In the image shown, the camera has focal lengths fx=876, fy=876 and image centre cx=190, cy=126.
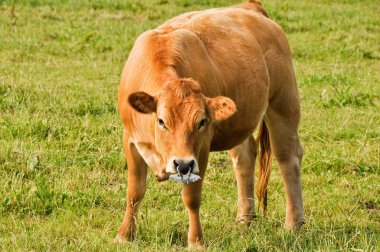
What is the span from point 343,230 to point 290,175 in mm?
1153

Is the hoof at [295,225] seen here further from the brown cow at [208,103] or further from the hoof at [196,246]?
the hoof at [196,246]

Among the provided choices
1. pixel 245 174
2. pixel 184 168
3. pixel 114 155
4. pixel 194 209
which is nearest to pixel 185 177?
pixel 184 168

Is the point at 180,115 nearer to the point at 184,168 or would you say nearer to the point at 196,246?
the point at 184,168

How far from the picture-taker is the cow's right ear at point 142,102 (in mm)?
5684

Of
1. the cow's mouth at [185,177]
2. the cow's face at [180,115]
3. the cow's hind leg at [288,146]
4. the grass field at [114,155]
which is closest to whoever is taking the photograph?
the cow's mouth at [185,177]

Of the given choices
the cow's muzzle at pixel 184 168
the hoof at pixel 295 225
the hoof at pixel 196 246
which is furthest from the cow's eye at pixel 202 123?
the hoof at pixel 295 225

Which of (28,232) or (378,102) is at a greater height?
(28,232)

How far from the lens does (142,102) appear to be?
18.8ft

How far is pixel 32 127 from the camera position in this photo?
884 centimetres

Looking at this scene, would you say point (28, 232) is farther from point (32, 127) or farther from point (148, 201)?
point (32, 127)

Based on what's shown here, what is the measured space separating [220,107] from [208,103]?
0.09 meters

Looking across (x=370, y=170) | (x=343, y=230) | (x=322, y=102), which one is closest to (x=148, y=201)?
(x=343, y=230)

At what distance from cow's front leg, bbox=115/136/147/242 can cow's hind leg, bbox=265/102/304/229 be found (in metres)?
1.46

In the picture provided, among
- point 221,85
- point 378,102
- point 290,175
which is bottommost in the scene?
point 378,102
